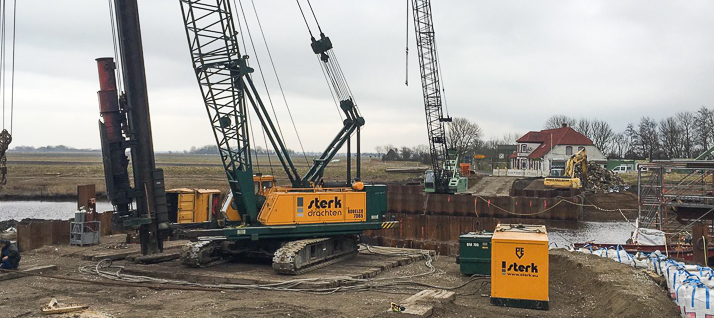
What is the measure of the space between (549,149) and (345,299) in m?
74.8

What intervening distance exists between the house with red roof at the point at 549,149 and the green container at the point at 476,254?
62631 mm

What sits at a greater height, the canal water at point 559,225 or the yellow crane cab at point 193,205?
the yellow crane cab at point 193,205

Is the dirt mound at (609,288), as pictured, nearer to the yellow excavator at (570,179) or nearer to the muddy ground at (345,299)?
the muddy ground at (345,299)

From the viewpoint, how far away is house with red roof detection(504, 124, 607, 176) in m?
81.8

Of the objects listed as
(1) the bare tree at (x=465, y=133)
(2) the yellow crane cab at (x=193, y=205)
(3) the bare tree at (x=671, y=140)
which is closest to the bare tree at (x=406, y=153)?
(1) the bare tree at (x=465, y=133)

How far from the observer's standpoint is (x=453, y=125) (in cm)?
10750

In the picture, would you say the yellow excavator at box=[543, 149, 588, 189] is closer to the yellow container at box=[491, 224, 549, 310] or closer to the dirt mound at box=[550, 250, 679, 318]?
the dirt mound at box=[550, 250, 679, 318]

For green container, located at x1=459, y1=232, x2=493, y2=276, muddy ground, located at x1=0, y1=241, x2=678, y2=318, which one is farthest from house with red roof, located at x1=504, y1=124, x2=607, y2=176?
muddy ground, located at x1=0, y1=241, x2=678, y2=318

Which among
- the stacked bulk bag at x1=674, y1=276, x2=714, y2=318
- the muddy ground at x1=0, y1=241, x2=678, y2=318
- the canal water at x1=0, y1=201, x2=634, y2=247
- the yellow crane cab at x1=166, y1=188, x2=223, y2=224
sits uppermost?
the yellow crane cab at x1=166, y1=188, x2=223, y2=224

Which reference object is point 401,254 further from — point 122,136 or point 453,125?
point 453,125

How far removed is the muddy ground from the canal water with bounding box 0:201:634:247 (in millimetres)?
16571

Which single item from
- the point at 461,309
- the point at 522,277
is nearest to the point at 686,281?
the point at 522,277

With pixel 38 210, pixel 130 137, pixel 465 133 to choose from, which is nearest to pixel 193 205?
pixel 130 137

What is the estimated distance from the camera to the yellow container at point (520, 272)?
482 inches
